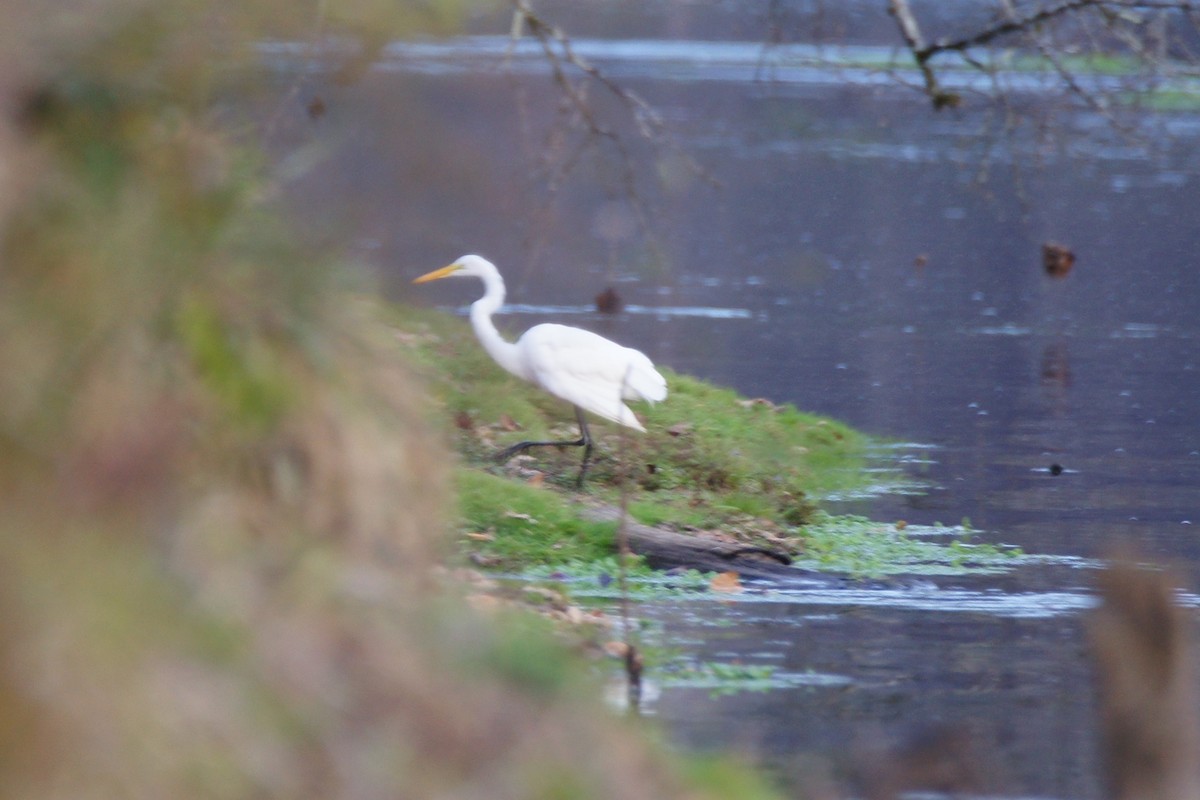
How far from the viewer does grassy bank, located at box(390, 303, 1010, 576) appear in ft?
29.5

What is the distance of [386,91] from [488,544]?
3.29 metres

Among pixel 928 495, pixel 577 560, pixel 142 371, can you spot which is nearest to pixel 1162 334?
pixel 928 495

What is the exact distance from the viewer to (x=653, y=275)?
23.9m

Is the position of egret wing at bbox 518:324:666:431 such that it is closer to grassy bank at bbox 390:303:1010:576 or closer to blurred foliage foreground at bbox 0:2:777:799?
grassy bank at bbox 390:303:1010:576

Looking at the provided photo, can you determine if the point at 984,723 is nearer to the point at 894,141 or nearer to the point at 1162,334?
the point at 1162,334

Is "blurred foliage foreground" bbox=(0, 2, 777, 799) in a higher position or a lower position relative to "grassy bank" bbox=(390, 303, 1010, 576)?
higher

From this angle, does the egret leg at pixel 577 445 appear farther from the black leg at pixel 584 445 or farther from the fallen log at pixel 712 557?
the fallen log at pixel 712 557

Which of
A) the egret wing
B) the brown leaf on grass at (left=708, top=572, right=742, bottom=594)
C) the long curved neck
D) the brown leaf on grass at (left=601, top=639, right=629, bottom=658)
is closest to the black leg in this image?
the egret wing

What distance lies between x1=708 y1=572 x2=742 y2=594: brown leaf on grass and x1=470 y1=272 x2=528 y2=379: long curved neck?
244 cm

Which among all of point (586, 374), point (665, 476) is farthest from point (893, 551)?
point (586, 374)

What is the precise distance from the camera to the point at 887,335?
19.7m

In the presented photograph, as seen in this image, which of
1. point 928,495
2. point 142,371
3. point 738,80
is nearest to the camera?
point 142,371

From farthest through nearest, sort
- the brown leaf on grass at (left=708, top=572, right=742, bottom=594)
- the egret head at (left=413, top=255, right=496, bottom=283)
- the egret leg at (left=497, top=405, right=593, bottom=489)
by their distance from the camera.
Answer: the egret head at (left=413, top=255, right=496, bottom=283) < the egret leg at (left=497, top=405, right=593, bottom=489) < the brown leaf on grass at (left=708, top=572, right=742, bottom=594)

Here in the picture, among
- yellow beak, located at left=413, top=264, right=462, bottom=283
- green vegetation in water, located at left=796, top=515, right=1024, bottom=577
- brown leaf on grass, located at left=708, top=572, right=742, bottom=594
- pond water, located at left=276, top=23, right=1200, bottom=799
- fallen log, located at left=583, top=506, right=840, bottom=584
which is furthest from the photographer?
yellow beak, located at left=413, top=264, right=462, bottom=283
